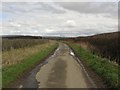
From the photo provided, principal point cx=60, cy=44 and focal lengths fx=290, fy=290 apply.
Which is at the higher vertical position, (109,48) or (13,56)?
(109,48)

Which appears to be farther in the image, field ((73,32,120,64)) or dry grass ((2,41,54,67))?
field ((73,32,120,64))

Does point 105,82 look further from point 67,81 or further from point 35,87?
point 35,87

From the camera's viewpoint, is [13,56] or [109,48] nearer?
[13,56]

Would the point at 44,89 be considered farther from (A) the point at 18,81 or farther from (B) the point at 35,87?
(A) the point at 18,81

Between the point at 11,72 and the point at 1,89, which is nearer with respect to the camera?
the point at 1,89

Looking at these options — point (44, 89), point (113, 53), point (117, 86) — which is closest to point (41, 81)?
point (44, 89)

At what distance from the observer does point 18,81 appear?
14.2 m

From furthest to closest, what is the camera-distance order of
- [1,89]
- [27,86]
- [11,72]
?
[11,72] < [27,86] < [1,89]

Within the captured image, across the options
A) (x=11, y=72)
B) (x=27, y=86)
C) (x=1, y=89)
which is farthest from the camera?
(x=11, y=72)

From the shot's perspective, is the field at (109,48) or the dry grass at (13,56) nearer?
the dry grass at (13,56)

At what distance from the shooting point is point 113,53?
3055 cm

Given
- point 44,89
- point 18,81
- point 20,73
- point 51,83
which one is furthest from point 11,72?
point 44,89

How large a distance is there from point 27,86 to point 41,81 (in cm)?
148

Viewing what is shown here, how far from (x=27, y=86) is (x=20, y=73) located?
13.6 feet
